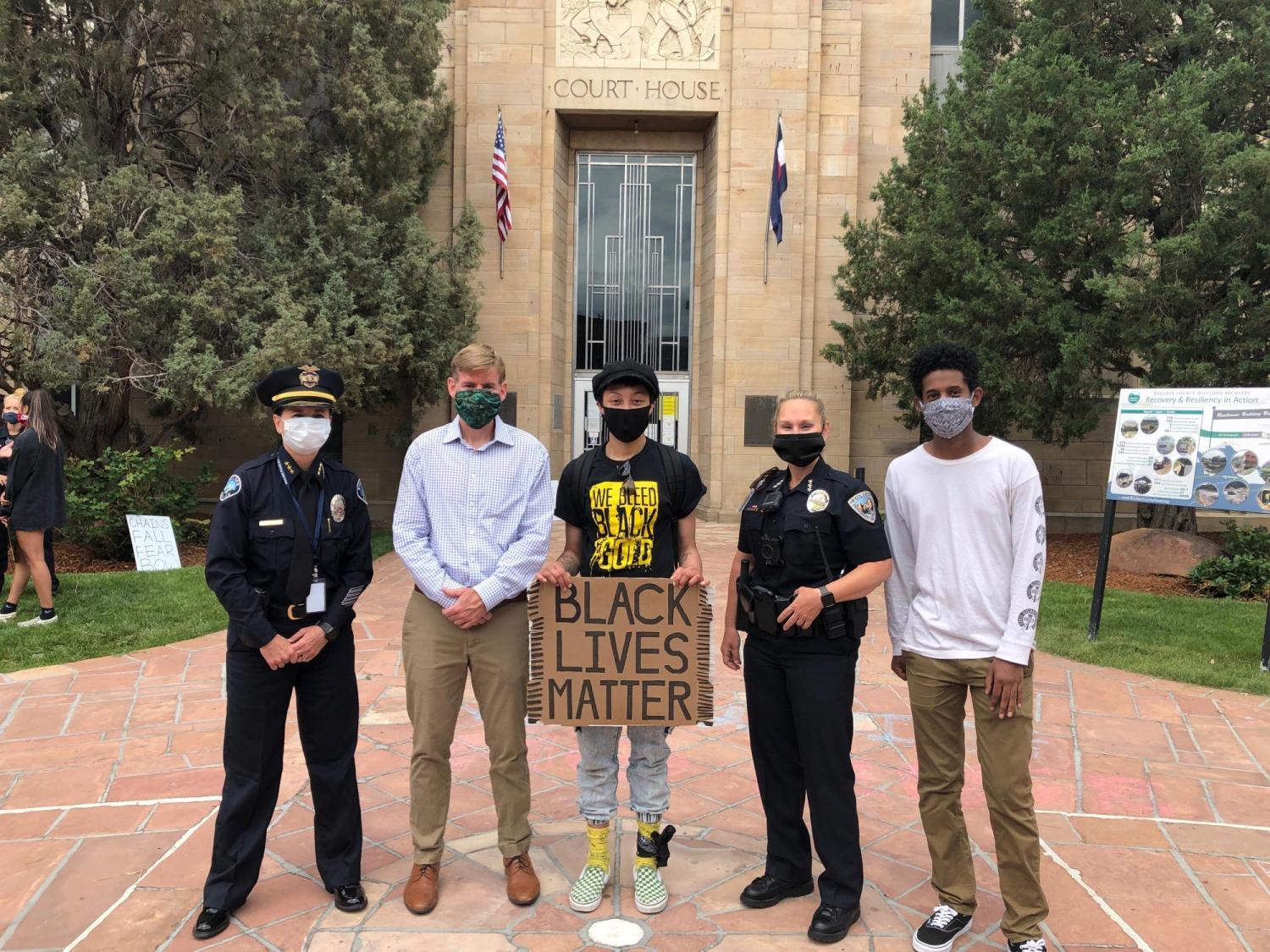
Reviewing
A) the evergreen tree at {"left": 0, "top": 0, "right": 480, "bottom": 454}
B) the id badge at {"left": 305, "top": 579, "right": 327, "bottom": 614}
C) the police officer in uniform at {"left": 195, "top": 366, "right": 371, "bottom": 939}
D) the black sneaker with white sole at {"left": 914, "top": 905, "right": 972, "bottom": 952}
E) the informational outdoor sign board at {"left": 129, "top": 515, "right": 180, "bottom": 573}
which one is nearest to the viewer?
the black sneaker with white sole at {"left": 914, "top": 905, "right": 972, "bottom": 952}

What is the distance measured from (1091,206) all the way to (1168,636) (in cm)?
654

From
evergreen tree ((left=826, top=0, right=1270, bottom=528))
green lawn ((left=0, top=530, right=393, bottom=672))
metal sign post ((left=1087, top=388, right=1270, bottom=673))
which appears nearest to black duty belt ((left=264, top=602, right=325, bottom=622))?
green lawn ((left=0, top=530, right=393, bottom=672))

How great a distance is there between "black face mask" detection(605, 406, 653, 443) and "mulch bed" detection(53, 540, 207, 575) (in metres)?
8.94

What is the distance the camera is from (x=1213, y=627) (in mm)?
8289

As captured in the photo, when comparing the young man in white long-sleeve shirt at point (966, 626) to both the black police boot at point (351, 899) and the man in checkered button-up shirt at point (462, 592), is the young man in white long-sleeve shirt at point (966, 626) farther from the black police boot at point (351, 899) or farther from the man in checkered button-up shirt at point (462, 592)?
the black police boot at point (351, 899)

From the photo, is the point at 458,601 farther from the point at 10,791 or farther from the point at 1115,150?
the point at 1115,150

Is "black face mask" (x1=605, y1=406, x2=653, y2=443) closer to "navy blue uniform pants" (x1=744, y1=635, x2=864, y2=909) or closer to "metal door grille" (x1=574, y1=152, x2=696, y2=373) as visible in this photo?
"navy blue uniform pants" (x1=744, y1=635, x2=864, y2=909)

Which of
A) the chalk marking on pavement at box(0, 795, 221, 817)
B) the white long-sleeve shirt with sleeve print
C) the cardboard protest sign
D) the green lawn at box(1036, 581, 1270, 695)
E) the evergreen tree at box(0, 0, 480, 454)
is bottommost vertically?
the green lawn at box(1036, 581, 1270, 695)

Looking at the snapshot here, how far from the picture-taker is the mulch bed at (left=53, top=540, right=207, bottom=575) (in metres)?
10.9

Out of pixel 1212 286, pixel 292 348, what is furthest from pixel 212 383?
pixel 1212 286

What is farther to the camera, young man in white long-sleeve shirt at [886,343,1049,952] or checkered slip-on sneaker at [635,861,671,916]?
checkered slip-on sneaker at [635,861,671,916]

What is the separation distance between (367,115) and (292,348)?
168 inches

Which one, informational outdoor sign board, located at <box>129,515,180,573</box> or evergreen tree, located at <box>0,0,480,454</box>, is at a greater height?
evergreen tree, located at <box>0,0,480,454</box>

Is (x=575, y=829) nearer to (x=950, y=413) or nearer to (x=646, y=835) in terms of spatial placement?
(x=646, y=835)
